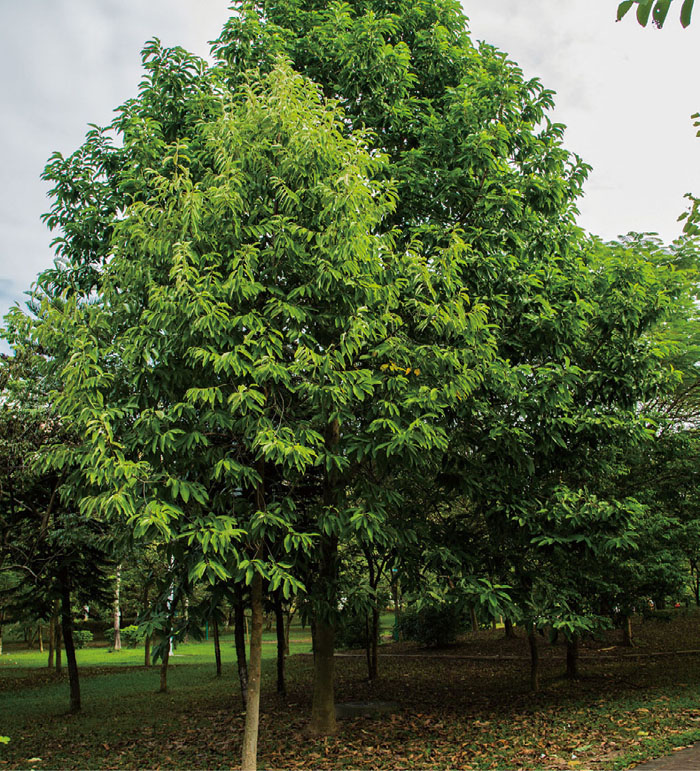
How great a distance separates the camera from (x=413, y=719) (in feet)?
37.0

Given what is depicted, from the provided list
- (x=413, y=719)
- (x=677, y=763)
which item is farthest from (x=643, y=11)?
(x=413, y=719)

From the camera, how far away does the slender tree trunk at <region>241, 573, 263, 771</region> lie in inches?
283

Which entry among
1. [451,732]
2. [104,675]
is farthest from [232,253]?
[104,675]

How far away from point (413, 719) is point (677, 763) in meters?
5.05

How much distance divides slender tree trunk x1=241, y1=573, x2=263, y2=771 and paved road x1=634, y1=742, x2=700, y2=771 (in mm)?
4451

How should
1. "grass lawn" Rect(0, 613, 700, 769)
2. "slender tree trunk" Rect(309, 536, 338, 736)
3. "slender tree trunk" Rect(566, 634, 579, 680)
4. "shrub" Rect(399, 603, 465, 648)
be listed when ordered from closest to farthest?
"grass lawn" Rect(0, 613, 700, 769) < "slender tree trunk" Rect(309, 536, 338, 736) < "slender tree trunk" Rect(566, 634, 579, 680) < "shrub" Rect(399, 603, 465, 648)

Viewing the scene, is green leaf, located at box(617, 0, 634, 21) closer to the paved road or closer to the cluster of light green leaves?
the cluster of light green leaves

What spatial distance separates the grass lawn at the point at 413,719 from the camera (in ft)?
28.7


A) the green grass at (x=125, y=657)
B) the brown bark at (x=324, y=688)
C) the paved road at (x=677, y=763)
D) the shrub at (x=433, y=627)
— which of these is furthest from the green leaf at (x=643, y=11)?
the green grass at (x=125, y=657)

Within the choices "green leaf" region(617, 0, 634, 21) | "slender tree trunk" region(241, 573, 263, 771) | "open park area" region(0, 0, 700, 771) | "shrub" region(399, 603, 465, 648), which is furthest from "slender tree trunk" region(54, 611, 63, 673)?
"green leaf" region(617, 0, 634, 21)

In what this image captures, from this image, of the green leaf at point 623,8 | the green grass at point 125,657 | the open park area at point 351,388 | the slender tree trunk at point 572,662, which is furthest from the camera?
the green grass at point 125,657

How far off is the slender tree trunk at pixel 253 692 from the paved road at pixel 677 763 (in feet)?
14.6

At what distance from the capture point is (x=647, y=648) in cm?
2144

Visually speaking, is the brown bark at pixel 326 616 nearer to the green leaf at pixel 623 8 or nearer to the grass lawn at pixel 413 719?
the grass lawn at pixel 413 719
